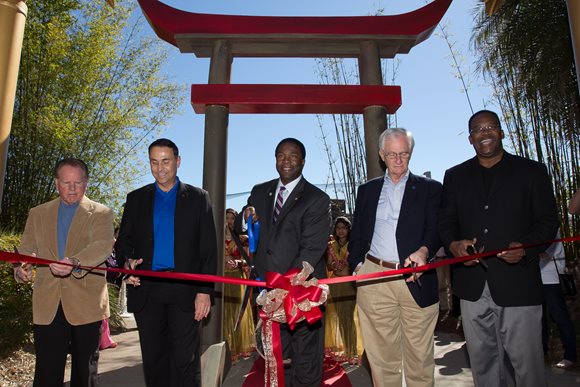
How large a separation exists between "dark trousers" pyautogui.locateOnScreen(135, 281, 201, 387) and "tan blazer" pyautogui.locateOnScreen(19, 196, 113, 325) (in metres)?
0.28

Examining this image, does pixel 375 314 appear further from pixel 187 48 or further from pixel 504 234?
pixel 187 48

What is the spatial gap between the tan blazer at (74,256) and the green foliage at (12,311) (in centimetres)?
259

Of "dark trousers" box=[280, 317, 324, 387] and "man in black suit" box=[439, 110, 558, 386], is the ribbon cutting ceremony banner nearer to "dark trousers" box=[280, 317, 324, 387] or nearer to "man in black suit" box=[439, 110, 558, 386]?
"man in black suit" box=[439, 110, 558, 386]

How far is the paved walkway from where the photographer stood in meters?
3.83

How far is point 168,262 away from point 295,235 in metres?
0.74

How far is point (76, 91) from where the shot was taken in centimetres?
754

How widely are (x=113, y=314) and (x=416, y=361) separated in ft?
17.2

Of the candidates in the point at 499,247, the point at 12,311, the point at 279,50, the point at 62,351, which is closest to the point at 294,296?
the point at 499,247

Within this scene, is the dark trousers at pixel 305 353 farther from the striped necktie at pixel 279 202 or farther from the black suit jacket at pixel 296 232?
the striped necktie at pixel 279 202

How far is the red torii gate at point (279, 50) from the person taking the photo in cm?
396

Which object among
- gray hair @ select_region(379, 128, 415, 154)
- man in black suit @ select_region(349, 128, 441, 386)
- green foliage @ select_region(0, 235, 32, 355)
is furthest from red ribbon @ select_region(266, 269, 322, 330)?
green foliage @ select_region(0, 235, 32, 355)

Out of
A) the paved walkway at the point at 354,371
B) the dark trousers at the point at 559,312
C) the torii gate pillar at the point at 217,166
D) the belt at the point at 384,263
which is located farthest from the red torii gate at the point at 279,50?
the dark trousers at the point at 559,312

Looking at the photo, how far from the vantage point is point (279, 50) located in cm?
441

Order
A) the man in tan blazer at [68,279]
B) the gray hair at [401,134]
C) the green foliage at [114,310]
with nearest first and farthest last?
the man in tan blazer at [68,279]
the gray hair at [401,134]
the green foliage at [114,310]
